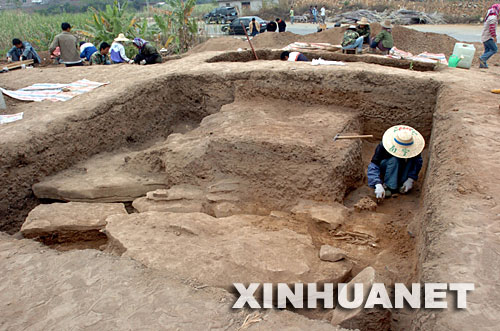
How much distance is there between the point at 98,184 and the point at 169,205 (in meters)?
0.86

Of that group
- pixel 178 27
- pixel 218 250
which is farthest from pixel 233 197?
pixel 178 27

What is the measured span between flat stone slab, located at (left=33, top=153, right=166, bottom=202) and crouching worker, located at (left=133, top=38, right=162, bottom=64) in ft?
11.9

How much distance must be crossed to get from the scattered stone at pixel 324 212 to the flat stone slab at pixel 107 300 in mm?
1569

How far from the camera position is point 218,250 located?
2621mm

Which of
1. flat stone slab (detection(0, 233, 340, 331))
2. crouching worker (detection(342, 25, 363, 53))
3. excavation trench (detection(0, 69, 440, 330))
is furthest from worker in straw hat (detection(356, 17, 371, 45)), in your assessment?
flat stone slab (detection(0, 233, 340, 331))

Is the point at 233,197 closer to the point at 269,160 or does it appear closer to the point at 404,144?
the point at 269,160

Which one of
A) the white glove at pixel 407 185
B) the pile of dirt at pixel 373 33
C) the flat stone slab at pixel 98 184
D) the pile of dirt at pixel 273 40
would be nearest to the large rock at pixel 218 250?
the flat stone slab at pixel 98 184

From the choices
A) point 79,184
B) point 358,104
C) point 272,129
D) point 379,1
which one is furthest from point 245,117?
point 379,1

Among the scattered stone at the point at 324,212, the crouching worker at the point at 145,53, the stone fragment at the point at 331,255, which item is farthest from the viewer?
the crouching worker at the point at 145,53

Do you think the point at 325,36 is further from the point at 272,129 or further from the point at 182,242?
the point at 182,242

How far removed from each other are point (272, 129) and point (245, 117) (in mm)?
612

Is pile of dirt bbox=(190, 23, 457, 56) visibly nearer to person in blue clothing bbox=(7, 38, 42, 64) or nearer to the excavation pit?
the excavation pit

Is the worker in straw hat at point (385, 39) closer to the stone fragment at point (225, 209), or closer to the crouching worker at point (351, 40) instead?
the crouching worker at point (351, 40)

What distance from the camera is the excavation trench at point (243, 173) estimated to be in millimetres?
2648
